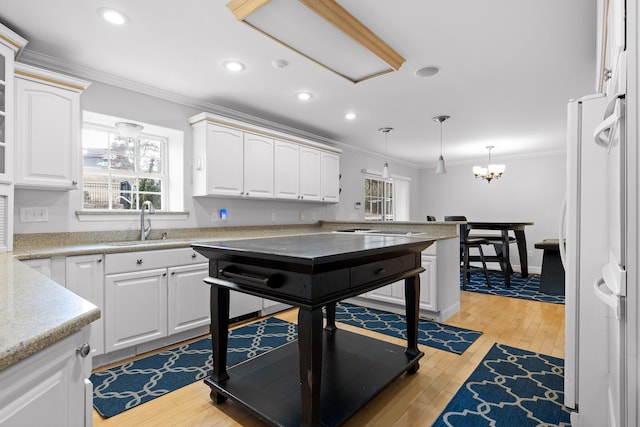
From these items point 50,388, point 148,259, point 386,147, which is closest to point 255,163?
point 148,259

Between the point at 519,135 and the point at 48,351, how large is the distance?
5994 mm

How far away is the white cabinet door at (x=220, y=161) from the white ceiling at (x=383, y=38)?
40 cm

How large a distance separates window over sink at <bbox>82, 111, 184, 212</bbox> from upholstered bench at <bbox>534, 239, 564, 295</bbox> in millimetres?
4863

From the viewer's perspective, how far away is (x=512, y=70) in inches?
113

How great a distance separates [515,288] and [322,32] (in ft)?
15.3

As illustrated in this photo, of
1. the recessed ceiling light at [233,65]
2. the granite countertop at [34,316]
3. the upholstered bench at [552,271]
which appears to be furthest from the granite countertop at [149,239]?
the upholstered bench at [552,271]

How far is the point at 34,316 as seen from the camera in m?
0.80

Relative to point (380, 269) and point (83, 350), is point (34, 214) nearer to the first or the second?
point (83, 350)

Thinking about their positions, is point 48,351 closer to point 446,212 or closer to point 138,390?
point 138,390

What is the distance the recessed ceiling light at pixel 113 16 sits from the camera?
2.03 m

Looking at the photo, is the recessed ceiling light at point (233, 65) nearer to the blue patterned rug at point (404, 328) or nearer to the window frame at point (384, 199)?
the blue patterned rug at point (404, 328)

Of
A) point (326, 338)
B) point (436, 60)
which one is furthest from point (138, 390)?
point (436, 60)

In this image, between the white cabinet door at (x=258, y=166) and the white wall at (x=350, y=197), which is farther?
the white cabinet door at (x=258, y=166)

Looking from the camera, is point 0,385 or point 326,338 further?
point 326,338
